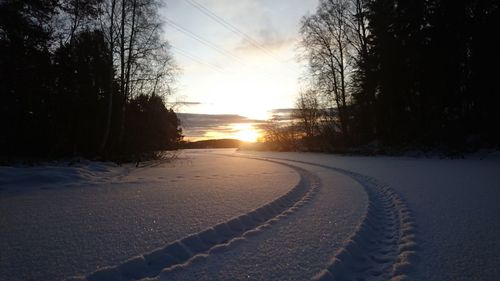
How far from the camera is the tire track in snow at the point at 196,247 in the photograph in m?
2.85

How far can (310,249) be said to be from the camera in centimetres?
343

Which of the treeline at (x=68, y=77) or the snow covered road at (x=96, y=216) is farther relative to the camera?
the treeline at (x=68, y=77)

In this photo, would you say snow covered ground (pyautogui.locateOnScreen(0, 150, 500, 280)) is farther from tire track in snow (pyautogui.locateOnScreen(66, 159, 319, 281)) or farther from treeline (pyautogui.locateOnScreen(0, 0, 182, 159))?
treeline (pyautogui.locateOnScreen(0, 0, 182, 159))

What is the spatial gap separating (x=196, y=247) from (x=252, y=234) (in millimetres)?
764

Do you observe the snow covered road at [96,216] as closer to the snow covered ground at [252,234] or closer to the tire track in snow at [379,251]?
the snow covered ground at [252,234]

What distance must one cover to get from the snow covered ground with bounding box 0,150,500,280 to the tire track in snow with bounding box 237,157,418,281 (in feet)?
0.05

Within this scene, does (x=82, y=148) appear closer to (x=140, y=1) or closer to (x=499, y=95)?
(x=140, y=1)

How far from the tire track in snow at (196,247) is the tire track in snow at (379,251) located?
1.16 metres

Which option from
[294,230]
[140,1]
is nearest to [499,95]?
[294,230]

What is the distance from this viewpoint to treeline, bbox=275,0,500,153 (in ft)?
58.9

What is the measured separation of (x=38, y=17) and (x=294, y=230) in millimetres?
13016

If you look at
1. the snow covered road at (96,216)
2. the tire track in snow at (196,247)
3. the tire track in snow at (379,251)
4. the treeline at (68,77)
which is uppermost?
the treeline at (68,77)

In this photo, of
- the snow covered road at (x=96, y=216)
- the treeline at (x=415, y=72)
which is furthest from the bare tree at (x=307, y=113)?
the snow covered road at (x=96, y=216)

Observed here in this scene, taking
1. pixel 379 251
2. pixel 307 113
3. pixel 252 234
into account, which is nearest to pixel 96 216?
pixel 252 234
